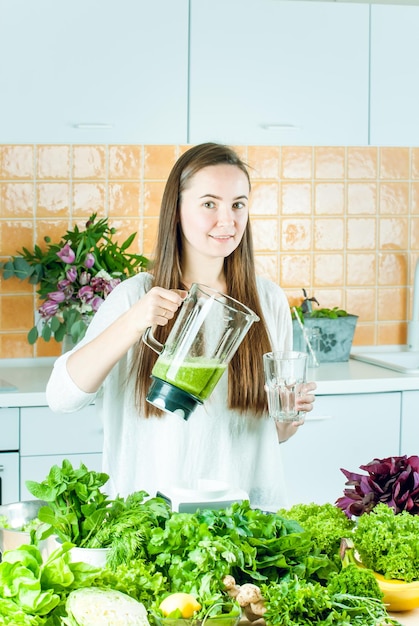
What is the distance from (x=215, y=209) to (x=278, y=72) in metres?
1.41

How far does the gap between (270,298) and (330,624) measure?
46.5 inches

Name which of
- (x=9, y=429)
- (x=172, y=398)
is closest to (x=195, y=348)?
(x=172, y=398)

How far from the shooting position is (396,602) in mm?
1401

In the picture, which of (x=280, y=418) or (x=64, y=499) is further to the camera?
(x=280, y=418)

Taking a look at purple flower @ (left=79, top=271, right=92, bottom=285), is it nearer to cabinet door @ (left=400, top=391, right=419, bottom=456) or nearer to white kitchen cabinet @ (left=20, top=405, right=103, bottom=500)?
white kitchen cabinet @ (left=20, top=405, right=103, bottom=500)

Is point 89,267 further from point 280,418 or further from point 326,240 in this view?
point 280,418

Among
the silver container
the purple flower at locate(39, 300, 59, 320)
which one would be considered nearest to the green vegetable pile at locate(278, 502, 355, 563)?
the silver container

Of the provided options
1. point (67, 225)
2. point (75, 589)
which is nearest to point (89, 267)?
point (67, 225)

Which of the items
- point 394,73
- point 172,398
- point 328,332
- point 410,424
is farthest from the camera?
point 328,332

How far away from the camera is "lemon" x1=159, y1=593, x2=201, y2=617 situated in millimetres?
1151

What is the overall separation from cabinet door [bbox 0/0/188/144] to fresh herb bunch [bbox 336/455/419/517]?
1.81 m

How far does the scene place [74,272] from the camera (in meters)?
3.18

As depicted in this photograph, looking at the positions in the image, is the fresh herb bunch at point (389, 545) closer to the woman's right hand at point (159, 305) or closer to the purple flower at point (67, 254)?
the woman's right hand at point (159, 305)

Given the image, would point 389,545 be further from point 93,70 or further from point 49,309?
point 93,70
